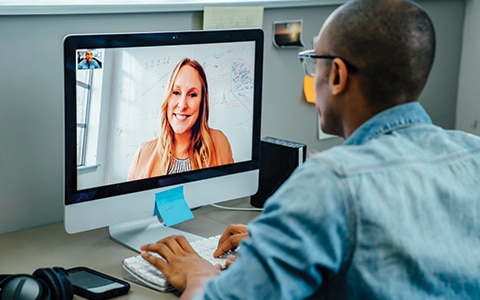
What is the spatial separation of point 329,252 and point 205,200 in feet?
2.70

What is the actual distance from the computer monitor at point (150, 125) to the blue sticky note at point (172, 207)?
13 mm

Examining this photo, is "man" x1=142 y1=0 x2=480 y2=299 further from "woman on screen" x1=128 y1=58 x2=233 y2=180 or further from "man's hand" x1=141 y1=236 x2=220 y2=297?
"woman on screen" x1=128 y1=58 x2=233 y2=180

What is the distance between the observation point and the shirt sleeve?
35.8 inches

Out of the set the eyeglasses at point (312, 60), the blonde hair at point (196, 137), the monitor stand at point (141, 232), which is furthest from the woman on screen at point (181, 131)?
the eyeglasses at point (312, 60)

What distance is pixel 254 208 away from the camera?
6.24 ft

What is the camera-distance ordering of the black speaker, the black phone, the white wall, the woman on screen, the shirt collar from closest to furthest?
the shirt collar < the black phone < the woman on screen < the black speaker < the white wall

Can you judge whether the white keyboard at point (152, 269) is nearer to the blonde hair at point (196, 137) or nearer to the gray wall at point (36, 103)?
the blonde hair at point (196, 137)

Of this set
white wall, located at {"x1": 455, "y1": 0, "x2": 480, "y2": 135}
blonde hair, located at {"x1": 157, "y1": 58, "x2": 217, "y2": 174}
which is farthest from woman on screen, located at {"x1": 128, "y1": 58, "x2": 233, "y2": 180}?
white wall, located at {"x1": 455, "y1": 0, "x2": 480, "y2": 135}

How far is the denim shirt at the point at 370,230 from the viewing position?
914mm

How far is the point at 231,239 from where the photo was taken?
5.05 feet

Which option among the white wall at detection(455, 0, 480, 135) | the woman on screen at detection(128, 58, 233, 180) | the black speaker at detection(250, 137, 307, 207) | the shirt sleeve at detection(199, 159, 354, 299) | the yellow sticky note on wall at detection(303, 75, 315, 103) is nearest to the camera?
the shirt sleeve at detection(199, 159, 354, 299)

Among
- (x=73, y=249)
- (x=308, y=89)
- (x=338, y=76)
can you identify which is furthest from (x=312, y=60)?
(x=308, y=89)

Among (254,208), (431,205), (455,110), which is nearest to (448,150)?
(431,205)

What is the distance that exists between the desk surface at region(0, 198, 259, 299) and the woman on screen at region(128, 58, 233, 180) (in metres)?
0.17
